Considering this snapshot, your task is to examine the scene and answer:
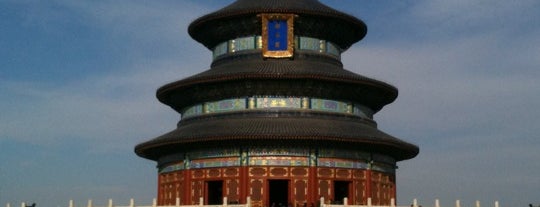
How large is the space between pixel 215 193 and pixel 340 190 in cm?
893

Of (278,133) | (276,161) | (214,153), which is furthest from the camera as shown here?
(214,153)

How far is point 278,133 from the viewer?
48.0 m

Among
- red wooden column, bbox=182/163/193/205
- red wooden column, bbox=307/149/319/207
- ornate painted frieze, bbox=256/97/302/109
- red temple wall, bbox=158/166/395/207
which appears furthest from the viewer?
ornate painted frieze, bbox=256/97/302/109

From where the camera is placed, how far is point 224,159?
50406 millimetres

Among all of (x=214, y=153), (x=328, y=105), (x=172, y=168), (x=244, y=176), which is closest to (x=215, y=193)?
(x=172, y=168)

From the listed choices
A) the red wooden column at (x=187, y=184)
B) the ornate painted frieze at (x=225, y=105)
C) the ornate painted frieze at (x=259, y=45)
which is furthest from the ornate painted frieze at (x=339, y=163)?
the ornate painted frieze at (x=259, y=45)

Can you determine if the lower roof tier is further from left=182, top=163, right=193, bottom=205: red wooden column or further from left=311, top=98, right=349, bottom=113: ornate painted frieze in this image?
left=182, top=163, right=193, bottom=205: red wooden column

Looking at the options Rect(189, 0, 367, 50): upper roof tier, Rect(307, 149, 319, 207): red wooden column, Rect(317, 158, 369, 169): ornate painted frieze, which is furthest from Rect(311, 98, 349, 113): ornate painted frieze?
Rect(189, 0, 367, 50): upper roof tier

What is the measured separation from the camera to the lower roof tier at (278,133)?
48.3 m

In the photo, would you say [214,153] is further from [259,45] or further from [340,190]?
[259,45]

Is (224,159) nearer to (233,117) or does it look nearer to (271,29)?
(233,117)

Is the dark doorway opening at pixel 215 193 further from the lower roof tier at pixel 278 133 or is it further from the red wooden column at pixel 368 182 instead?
the red wooden column at pixel 368 182

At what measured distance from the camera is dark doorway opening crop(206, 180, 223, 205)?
52922mm

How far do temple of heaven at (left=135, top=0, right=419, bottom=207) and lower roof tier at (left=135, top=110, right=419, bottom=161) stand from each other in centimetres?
7
